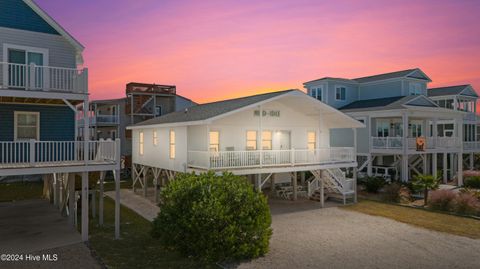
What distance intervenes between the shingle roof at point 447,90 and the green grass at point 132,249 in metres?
36.1

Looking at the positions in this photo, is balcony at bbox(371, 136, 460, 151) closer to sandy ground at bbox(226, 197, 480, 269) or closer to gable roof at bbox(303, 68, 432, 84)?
gable roof at bbox(303, 68, 432, 84)

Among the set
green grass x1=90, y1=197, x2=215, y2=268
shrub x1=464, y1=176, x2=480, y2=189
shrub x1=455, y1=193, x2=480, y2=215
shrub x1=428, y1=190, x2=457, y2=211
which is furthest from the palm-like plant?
green grass x1=90, y1=197, x2=215, y2=268

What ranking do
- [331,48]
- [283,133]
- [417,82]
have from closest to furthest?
[283,133], [331,48], [417,82]

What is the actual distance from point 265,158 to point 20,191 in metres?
19.6

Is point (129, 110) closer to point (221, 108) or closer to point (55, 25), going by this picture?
point (221, 108)

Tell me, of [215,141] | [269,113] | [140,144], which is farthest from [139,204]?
[269,113]

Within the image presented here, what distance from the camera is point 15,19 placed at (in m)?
16.5

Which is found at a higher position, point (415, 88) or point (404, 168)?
point (415, 88)

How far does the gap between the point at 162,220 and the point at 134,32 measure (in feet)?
49.4

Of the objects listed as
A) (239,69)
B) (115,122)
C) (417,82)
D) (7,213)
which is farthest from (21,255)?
(417,82)

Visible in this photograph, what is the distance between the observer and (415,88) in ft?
117

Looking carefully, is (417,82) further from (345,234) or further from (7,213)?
(7,213)

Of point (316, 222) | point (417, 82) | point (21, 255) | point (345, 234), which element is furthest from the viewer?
point (417, 82)

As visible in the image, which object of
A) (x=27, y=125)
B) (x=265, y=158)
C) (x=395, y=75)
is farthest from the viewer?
(x=395, y=75)
